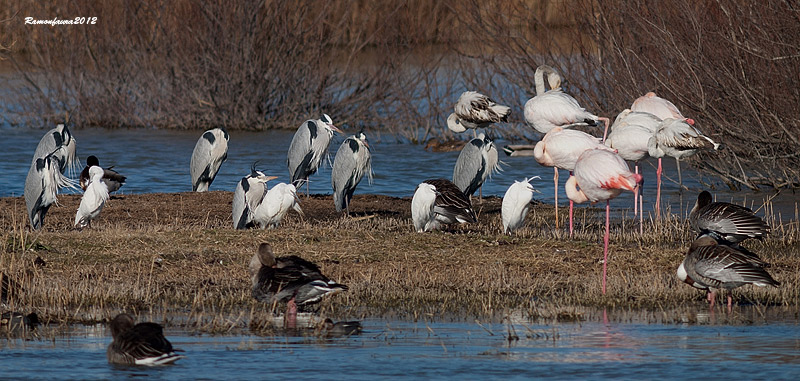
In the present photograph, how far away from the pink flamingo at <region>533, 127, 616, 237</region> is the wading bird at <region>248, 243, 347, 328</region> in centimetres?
491

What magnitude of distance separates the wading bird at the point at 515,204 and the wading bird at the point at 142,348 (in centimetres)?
606

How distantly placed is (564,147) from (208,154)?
20.9ft

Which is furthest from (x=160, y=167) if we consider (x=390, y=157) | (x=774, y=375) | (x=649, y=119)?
(x=774, y=375)

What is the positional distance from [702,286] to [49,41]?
21848 millimetres

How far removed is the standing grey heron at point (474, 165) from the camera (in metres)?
15.6

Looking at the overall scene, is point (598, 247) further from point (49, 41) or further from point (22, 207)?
point (49, 41)

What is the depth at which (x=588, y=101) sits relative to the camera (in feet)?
64.3

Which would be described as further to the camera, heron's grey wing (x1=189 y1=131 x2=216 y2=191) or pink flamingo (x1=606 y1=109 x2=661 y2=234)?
heron's grey wing (x1=189 y1=131 x2=216 y2=191)

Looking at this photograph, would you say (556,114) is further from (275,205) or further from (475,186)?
(275,205)

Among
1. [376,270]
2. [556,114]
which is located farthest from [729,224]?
[556,114]

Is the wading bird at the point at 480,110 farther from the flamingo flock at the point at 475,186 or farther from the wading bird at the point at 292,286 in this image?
the wading bird at the point at 292,286

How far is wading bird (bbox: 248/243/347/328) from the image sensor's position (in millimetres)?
8102

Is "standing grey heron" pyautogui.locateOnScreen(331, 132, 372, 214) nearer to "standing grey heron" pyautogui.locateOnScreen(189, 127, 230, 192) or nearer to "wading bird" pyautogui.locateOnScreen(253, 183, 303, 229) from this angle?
"wading bird" pyautogui.locateOnScreen(253, 183, 303, 229)

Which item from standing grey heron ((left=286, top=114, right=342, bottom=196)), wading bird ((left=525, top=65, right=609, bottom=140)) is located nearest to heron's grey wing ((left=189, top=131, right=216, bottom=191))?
standing grey heron ((left=286, top=114, right=342, bottom=196))
